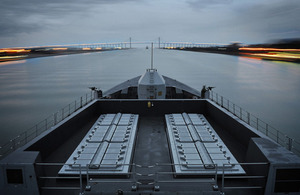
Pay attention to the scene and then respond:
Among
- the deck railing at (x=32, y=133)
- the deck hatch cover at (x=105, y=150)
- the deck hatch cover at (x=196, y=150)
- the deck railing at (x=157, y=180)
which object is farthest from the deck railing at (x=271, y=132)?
the deck railing at (x=32, y=133)

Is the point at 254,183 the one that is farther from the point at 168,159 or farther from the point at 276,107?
the point at 276,107

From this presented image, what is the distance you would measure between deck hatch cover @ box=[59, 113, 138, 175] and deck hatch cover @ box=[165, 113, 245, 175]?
178 cm

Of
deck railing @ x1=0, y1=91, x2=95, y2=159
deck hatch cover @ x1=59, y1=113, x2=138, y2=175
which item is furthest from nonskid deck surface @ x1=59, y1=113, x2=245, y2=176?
deck railing @ x1=0, y1=91, x2=95, y2=159

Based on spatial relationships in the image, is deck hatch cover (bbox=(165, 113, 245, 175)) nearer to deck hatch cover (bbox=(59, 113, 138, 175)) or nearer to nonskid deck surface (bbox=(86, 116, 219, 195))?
nonskid deck surface (bbox=(86, 116, 219, 195))

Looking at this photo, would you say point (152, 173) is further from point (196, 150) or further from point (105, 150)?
point (105, 150)

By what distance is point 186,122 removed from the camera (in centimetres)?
1213

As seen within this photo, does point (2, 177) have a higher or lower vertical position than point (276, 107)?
higher

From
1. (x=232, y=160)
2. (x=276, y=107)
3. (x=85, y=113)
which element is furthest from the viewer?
(x=276, y=107)

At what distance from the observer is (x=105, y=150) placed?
864 cm

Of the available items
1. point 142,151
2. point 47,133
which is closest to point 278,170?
point 142,151

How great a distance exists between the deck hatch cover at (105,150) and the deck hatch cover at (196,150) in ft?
5.83

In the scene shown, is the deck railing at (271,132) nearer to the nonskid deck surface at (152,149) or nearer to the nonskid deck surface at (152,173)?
the nonskid deck surface at (152,149)

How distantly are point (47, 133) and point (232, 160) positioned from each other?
23.4 feet

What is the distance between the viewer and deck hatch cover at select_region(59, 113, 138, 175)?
7.21 metres
